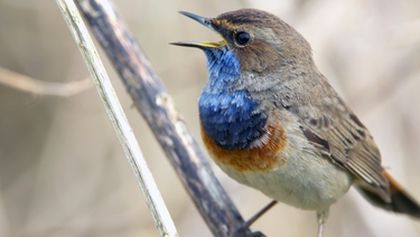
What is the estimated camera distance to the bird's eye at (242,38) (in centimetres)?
451

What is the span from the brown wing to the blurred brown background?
78cm

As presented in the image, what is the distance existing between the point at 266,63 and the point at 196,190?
81 centimetres

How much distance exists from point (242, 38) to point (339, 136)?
82 cm

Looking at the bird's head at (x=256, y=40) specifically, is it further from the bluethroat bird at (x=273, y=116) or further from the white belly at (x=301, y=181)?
the white belly at (x=301, y=181)

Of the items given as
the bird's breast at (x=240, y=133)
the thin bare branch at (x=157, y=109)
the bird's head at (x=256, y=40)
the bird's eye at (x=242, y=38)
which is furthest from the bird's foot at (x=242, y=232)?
the bird's eye at (x=242, y=38)

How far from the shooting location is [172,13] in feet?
20.9

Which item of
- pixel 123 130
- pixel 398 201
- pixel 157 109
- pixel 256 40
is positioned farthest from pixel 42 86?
pixel 398 201

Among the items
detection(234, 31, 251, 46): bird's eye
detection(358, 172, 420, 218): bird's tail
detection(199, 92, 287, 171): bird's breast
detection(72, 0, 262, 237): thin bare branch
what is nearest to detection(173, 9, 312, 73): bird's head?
detection(234, 31, 251, 46): bird's eye

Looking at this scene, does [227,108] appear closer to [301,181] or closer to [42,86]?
[301,181]

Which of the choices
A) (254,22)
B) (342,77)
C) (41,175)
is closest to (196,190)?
(254,22)

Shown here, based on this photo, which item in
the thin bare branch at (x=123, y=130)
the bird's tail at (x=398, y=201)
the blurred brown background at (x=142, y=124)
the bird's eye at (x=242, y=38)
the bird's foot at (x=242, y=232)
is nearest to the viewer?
the thin bare branch at (x=123, y=130)

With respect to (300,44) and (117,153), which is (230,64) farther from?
(117,153)

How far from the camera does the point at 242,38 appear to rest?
4.52m

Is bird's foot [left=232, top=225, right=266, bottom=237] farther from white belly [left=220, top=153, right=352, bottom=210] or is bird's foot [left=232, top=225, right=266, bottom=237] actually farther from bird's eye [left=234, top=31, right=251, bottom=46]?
bird's eye [left=234, top=31, right=251, bottom=46]
